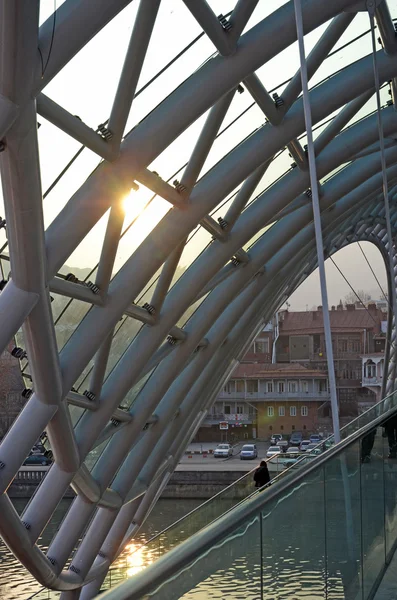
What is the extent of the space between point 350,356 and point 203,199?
392 ft

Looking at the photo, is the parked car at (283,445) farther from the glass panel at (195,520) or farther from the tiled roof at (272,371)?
the glass panel at (195,520)

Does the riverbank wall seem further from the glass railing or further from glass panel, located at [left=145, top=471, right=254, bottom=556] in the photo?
glass panel, located at [left=145, top=471, right=254, bottom=556]

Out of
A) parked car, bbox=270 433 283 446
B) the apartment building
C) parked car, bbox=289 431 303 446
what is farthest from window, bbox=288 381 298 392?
parked car, bbox=270 433 283 446

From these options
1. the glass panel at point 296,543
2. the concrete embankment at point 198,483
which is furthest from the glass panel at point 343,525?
the concrete embankment at point 198,483

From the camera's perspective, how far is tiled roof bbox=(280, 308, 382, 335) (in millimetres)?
141250

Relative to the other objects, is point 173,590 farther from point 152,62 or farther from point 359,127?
point 359,127

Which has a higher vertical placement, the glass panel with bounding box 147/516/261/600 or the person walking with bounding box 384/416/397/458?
the person walking with bounding box 384/416/397/458

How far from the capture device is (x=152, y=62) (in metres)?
16.8

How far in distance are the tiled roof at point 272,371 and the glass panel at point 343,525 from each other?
382 feet

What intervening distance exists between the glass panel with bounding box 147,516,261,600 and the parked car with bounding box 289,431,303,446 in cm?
10369

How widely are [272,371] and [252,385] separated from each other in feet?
11.9

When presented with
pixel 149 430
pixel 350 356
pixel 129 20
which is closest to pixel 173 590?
pixel 129 20

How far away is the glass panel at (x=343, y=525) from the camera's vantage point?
802 cm

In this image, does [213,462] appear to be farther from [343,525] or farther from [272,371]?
[343,525]
